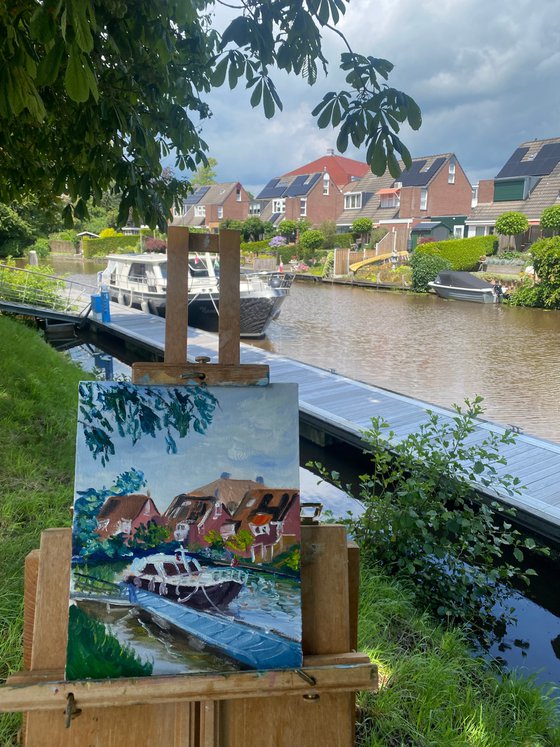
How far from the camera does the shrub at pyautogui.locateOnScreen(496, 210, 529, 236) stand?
29578 millimetres

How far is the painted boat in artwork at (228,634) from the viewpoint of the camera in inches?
66.1

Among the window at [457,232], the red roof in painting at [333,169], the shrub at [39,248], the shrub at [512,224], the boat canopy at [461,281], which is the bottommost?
the boat canopy at [461,281]

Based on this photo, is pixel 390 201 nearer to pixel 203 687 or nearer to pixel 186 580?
pixel 186 580

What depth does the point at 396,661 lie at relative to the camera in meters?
2.88

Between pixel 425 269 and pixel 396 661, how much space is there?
2616 cm

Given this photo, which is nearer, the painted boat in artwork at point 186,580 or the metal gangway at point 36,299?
the painted boat in artwork at point 186,580

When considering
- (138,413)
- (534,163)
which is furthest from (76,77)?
(534,163)

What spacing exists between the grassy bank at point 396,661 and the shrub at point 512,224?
29137mm

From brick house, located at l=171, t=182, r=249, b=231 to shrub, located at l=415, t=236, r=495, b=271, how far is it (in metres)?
30.8

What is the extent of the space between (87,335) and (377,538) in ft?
44.5

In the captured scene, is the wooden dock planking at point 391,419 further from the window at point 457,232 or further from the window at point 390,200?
the window at point 390,200

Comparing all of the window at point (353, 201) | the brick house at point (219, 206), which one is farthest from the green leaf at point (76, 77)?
the brick house at point (219, 206)

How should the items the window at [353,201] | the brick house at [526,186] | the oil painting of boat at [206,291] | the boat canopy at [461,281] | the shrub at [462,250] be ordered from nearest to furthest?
the oil painting of boat at [206,291] < the boat canopy at [461,281] < the shrub at [462,250] < the brick house at [526,186] < the window at [353,201]

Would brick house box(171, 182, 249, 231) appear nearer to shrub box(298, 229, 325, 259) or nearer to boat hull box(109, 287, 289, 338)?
shrub box(298, 229, 325, 259)
